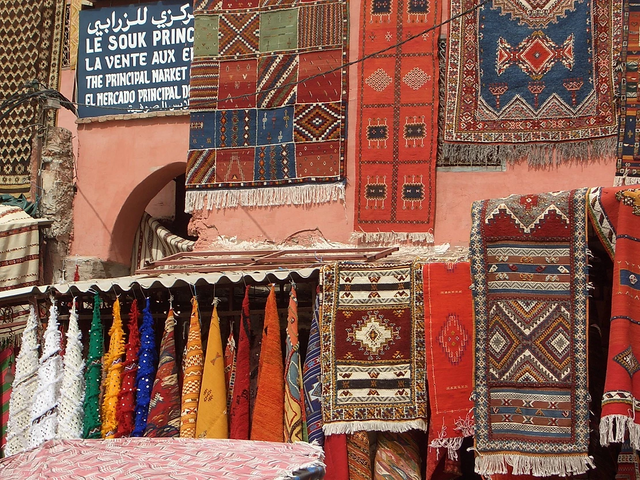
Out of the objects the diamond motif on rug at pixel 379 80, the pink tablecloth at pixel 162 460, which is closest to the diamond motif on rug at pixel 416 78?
the diamond motif on rug at pixel 379 80

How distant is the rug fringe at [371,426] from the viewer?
20.6ft

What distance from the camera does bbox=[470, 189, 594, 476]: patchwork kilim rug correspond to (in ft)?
17.6

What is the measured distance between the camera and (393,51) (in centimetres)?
916

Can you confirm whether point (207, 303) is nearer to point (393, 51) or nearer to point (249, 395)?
point (249, 395)

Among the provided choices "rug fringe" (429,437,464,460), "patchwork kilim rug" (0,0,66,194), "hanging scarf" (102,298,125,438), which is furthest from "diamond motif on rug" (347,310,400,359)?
"patchwork kilim rug" (0,0,66,194)

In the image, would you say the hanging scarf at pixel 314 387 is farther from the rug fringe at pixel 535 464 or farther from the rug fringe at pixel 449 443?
the rug fringe at pixel 535 464

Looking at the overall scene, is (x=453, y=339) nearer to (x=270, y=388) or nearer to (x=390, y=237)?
(x=270, y=388)

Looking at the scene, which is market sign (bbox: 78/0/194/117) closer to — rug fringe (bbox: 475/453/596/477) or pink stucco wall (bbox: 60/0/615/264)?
pink stucco wall (bbox: 60/0/615/264)

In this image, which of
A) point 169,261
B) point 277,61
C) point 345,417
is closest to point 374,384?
point 345,417

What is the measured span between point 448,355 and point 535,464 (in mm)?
1048

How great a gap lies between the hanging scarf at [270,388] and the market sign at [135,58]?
4.54 m

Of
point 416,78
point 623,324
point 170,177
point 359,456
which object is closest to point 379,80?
point 416,78

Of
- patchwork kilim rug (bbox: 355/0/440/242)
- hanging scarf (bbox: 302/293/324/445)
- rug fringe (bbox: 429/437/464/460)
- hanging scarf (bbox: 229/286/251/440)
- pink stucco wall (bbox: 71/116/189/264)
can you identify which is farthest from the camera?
pink stucco wall (bbox: 71/116/189/264)

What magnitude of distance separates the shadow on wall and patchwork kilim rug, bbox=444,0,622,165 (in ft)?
11.6
